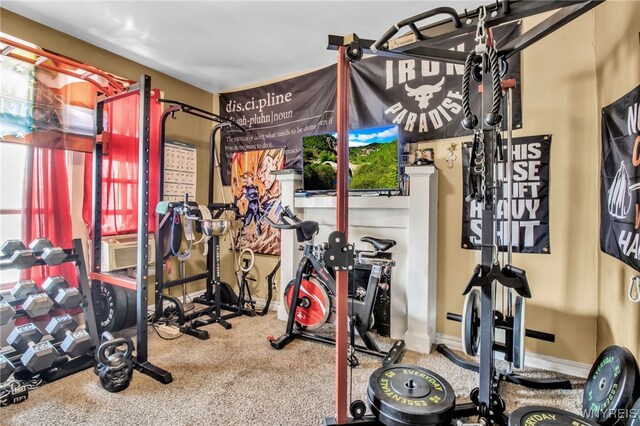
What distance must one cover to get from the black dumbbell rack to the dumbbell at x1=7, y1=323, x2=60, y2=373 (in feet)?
0.26

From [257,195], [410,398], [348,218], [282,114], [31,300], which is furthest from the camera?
[257,195]

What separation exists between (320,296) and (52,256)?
2016 mm

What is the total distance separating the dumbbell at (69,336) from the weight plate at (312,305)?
1.61 meters

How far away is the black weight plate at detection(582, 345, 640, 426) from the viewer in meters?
1.41

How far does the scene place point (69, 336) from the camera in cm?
219

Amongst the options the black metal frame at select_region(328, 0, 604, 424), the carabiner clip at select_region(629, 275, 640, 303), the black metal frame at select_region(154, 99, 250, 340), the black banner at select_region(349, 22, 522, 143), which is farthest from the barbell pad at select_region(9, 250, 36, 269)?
the carabiner clip at select_region(629, 275, 640, 303)

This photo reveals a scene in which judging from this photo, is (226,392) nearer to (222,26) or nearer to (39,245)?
(39,245)

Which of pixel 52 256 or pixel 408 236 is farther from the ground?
pixel 408 236

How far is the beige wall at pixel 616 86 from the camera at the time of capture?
165cm

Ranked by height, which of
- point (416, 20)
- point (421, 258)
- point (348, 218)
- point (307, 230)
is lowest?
point (421, 258)

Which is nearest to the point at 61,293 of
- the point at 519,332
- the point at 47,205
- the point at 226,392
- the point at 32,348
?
the point at 32,348

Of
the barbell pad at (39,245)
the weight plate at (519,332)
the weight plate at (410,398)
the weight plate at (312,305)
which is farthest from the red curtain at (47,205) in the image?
the weight plate at (519,332)

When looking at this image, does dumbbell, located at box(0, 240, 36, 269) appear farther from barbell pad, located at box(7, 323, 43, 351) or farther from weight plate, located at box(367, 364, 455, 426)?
weight plate, located at box(367, 364, 455, 426)

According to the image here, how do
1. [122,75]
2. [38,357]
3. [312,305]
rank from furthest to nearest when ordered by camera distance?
[122,75], [312,305], [38,357]
